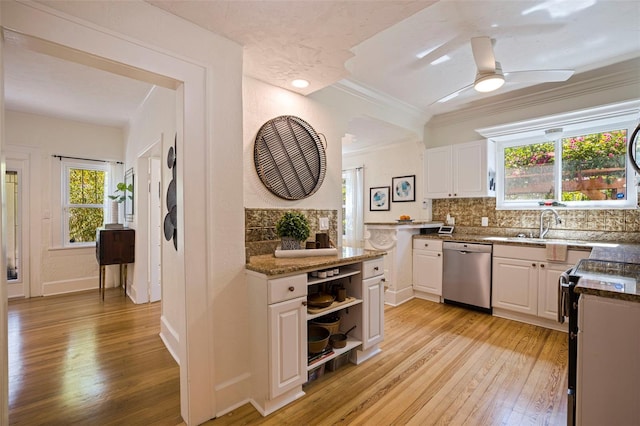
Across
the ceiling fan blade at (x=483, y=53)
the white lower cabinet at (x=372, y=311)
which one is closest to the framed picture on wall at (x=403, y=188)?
the ceiling fan blade at (x=483, y=53)

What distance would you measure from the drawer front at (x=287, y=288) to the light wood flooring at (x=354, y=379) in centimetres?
70

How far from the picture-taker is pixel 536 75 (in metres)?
2.31

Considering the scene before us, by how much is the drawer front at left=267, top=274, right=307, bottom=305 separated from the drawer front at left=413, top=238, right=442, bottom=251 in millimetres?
2450

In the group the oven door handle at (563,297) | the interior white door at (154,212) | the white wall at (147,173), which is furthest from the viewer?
the interior white door at (154,212)

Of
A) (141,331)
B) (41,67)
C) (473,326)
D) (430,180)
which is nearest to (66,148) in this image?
(41,67)

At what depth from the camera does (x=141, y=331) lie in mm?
2914

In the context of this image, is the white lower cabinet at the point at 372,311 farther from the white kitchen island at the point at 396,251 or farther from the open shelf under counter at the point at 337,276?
the white kitchen island at the point at 396,251

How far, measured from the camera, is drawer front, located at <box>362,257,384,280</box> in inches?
89.4

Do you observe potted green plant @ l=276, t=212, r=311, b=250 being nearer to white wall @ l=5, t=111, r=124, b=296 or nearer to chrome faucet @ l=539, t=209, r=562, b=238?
chrome faucet @ l=539, t=209, r=562, b=238

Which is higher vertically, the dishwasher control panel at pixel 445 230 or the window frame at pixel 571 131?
the window frame at pixel 571 131

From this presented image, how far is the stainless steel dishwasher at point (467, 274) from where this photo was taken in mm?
3299

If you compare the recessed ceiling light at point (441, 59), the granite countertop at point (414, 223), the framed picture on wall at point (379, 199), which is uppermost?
the recessed ceiling light at point (441, 59)

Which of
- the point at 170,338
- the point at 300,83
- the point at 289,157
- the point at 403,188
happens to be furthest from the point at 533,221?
the point at 170,338

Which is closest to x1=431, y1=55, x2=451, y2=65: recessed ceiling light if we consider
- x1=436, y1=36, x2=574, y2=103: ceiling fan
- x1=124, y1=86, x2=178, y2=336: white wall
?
x1=436, y1=36, x2=574, y2=103: ceiling fan
